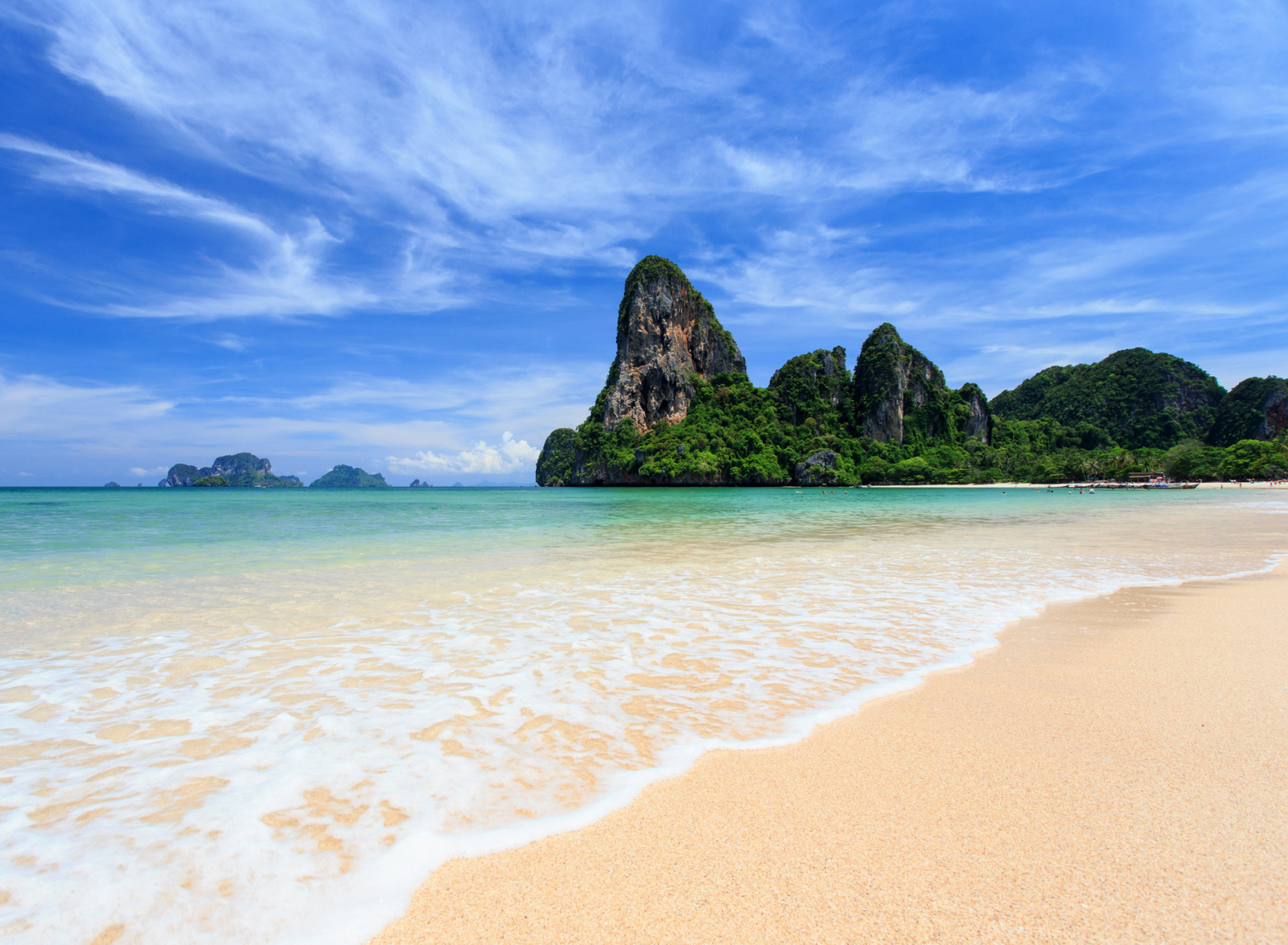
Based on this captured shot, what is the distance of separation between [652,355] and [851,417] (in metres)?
43.5

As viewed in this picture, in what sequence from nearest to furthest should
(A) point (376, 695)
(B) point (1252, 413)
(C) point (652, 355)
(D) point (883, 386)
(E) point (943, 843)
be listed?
(E) point (943, 843), (A) point (376, 695), (B) point (1252, 413), (C) point (652, 355), (D) point (883, 386)

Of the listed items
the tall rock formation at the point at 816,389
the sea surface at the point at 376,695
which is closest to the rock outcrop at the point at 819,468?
the tall rock formation at the point at 816,389

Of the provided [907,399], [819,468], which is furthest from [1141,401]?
[819,468]

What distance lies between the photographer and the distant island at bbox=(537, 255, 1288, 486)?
9338 cm

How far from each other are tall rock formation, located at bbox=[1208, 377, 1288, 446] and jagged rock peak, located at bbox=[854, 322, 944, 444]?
5261 cm

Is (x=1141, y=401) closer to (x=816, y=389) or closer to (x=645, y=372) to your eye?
(x=816, y=389)

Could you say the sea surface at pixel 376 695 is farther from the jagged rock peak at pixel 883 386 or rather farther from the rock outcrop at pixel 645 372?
the jagged rock peak at pixel 883 386

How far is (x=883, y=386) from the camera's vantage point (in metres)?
111

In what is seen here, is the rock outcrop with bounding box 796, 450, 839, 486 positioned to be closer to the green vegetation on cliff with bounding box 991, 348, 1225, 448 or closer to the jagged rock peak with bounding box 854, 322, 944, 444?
the jagged rock peak with bounding box 854, 322, 944, 444

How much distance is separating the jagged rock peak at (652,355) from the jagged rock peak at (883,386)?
3639 cm

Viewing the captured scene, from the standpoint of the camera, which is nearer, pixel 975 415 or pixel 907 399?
pixel 907 399

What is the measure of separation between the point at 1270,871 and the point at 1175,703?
199 centimetres

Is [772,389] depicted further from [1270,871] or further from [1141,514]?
[1270,871]

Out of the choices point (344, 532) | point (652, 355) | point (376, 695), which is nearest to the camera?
point (376, 695)
